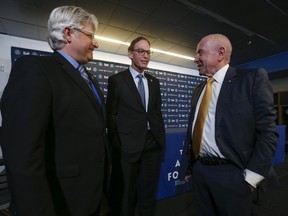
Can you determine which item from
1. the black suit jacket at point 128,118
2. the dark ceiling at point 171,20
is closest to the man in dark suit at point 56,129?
the black suit jacket at point 128,118

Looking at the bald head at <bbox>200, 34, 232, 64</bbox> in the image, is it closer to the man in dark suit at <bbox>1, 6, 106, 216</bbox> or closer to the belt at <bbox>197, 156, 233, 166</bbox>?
the belt at <bbox>197, 156, 233, 166</bbox>

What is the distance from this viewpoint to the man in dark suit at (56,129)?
0.60 m

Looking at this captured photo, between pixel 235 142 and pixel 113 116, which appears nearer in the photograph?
pixel 235 142

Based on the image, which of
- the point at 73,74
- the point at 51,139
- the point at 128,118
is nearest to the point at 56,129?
the point at 51,139

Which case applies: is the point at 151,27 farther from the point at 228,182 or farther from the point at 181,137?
the point at 228,182

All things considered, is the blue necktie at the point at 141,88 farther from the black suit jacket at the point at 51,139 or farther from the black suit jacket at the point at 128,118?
the black suit jacket at the point at 51,139

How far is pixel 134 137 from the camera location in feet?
4.81

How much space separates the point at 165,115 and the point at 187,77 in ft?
2.44

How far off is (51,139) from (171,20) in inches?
137

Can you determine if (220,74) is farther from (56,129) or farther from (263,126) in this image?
(56,129)

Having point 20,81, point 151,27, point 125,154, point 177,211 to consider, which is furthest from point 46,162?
point 151,27

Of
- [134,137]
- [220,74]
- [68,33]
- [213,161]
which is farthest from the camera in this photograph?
[134,137]

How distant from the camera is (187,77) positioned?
2.91 meters

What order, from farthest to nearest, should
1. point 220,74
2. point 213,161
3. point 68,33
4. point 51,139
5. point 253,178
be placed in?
point 220,74 < point 213,161 < point 253,178 < point 68,33 < point 51,139
